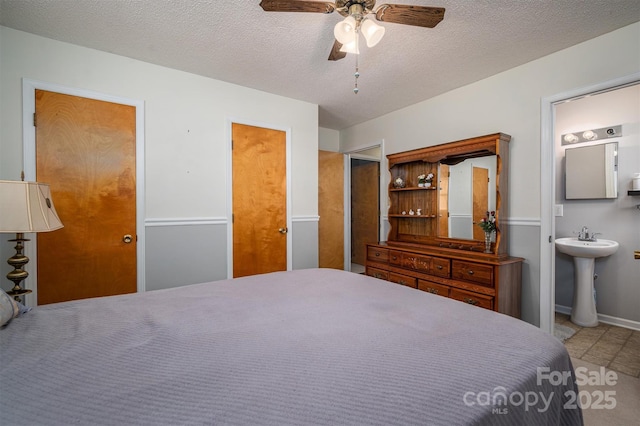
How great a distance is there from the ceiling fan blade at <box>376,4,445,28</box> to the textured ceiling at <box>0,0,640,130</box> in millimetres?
248

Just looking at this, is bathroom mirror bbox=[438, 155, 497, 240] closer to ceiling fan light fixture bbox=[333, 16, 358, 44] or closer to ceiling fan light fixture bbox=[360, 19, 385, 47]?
ceiling fan light fixture bbox=[360, 19, 385, 47]

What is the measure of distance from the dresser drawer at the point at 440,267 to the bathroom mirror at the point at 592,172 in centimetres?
185

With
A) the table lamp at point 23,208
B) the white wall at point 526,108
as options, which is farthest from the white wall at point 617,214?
the table lamp at point 23,208

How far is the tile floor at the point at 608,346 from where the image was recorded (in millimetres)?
2197

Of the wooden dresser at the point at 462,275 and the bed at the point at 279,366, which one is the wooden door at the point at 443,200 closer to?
the wooden dresser at the point at 462,275

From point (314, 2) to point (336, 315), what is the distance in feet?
5.38

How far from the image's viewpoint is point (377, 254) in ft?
11.4

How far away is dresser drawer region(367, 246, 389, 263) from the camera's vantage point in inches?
132

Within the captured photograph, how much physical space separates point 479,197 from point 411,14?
1.96 metres

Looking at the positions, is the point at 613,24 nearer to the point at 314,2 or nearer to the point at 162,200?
the point at 314,2

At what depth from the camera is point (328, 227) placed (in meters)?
4.59

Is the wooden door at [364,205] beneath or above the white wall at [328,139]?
beneath

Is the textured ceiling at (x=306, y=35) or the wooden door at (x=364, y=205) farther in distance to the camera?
the wooden door at (x=364, y=205)

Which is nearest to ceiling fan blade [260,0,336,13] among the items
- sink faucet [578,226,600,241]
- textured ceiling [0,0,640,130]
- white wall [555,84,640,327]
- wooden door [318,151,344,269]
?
textured ceiling [0,0,640,130]
